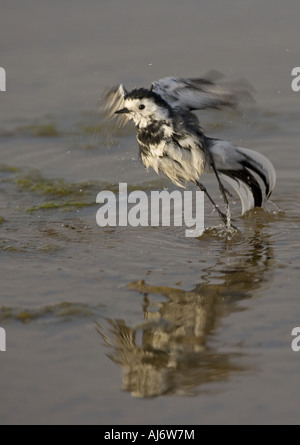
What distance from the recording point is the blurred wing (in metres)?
6.28

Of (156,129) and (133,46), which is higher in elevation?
(133,46)

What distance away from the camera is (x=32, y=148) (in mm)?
7883

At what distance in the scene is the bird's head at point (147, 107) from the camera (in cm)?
592

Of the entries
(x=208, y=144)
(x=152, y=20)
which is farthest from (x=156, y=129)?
(x=152, y=20)

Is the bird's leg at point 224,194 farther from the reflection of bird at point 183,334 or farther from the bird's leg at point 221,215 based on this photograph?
the reflection of bird at point 183,334

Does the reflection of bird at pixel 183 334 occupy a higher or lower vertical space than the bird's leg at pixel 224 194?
lower

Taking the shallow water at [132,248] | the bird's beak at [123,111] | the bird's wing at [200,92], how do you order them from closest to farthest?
the shallow water at [132,248]
the bird's wing at [200,92]
the bird's beak at [123,111]

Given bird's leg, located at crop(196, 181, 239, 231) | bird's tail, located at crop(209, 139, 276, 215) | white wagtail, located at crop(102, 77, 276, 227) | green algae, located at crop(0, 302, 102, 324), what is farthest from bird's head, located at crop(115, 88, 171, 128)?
green algae, located at crop(0, 302, 102, 324)

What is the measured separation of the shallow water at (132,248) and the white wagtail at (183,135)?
0.40 metres

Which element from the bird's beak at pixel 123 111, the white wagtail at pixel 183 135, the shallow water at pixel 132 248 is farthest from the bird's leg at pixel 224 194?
the bird's beak at pixel 123 111

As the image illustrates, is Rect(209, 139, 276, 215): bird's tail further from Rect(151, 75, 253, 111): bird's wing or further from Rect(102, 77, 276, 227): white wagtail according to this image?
Rect(151, 75, 253, 111): bird's wing

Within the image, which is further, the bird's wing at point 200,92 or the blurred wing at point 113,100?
the blurred wing at point 113,100
